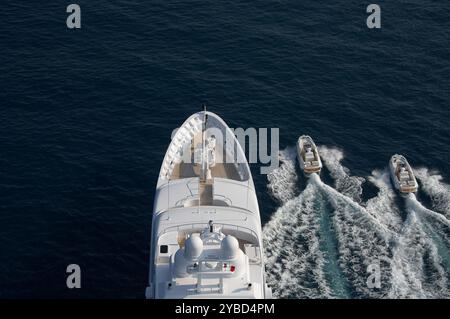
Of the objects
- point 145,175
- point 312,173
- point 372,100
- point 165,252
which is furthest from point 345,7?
point 165,252

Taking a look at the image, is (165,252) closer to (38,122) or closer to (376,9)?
(38,122)

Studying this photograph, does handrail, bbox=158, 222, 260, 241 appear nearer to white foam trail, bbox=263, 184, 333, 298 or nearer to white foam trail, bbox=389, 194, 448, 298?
white foam trail, bbox=263, 184, 333, 298

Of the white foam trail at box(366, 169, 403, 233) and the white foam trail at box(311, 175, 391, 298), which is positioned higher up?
the white foam trail at box(366, 169, 403, 233)

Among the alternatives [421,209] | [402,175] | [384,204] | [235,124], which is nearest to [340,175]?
[384,204]

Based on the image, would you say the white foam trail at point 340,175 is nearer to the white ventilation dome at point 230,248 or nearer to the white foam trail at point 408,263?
the white foam trail at point 408,263

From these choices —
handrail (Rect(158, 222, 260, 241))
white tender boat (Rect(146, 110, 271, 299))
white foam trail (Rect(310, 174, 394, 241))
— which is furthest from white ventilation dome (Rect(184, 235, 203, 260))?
white foam trail (Rect(310, 174, 394, 241))

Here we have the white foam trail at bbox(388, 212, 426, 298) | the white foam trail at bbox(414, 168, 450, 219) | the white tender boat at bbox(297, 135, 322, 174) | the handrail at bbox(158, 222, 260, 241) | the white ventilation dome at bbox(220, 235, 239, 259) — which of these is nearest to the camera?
the white ventilation dome at bbox(220, 235, 239, 259)

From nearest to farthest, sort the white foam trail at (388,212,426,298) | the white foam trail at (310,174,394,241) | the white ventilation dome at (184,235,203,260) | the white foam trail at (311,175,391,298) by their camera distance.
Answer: the white ventilation dome at (184,235,203,260)
the white foam trail at (388,212,426,298)
the white foam trail at (311,175,391,298)
the white foam trail at (310,174,394,241)
